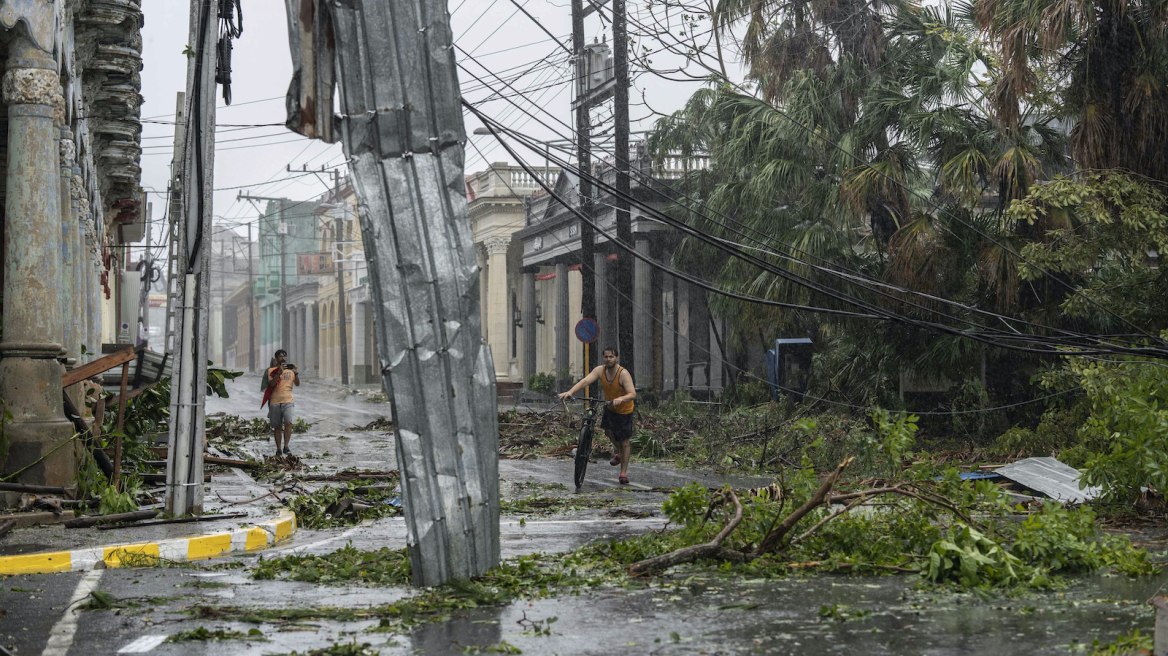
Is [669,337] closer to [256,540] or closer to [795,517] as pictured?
[256,540]

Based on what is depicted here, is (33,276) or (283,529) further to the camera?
(33,276)

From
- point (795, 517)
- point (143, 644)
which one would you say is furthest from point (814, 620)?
point (143, 644)

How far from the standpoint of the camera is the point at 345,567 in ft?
25.6

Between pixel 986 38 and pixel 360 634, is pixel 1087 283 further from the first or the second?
pixel 360 634

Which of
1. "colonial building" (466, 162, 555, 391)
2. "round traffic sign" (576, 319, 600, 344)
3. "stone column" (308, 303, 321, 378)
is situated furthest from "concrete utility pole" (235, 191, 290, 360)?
"round traffic sign" (576, 319, 600, 344)

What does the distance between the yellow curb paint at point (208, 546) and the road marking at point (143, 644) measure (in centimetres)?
337

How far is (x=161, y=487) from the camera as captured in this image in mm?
13523

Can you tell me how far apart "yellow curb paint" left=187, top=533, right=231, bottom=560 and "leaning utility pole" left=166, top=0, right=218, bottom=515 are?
1399 millimetres

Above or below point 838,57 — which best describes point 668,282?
below

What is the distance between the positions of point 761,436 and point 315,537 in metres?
9.64

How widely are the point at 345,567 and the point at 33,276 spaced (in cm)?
566

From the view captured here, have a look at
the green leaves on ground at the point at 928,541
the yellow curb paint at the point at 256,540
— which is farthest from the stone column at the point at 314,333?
the green leaves on ground at the point at 928,541

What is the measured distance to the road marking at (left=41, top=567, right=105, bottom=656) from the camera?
5586mm

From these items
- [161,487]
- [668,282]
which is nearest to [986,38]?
[161,487]
